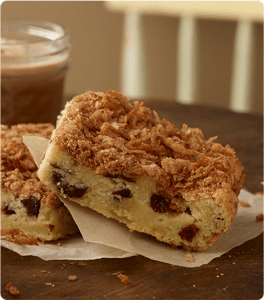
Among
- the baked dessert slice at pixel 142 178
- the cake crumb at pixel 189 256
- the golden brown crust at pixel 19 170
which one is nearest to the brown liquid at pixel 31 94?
the golden brown crust at pixel 19 170

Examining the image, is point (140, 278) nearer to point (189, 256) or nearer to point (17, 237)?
point (189, 256)

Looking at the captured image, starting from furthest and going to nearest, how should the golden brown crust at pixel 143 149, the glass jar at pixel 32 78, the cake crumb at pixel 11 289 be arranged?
the glass jar at pixel 32 78
the golden brown crust at pixel 143 149
the cake crumb at pixel 11 289

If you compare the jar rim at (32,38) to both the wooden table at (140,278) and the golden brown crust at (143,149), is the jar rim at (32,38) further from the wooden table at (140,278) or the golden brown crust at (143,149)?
the wooden table at (140,278)

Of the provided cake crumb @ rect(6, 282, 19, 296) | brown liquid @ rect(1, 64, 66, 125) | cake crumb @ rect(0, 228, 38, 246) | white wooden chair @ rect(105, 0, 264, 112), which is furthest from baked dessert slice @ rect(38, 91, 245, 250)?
white wooden chair @ rect(105, 0, 264, 112)

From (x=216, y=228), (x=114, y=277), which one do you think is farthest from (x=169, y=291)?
(x=216, y=228)

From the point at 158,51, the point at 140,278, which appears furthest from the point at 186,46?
the point at 140,278

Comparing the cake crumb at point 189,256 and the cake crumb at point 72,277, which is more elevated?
the cake crumb at point 72,277

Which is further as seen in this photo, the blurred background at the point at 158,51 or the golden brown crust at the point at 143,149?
the blurred background at the point at 158,51
